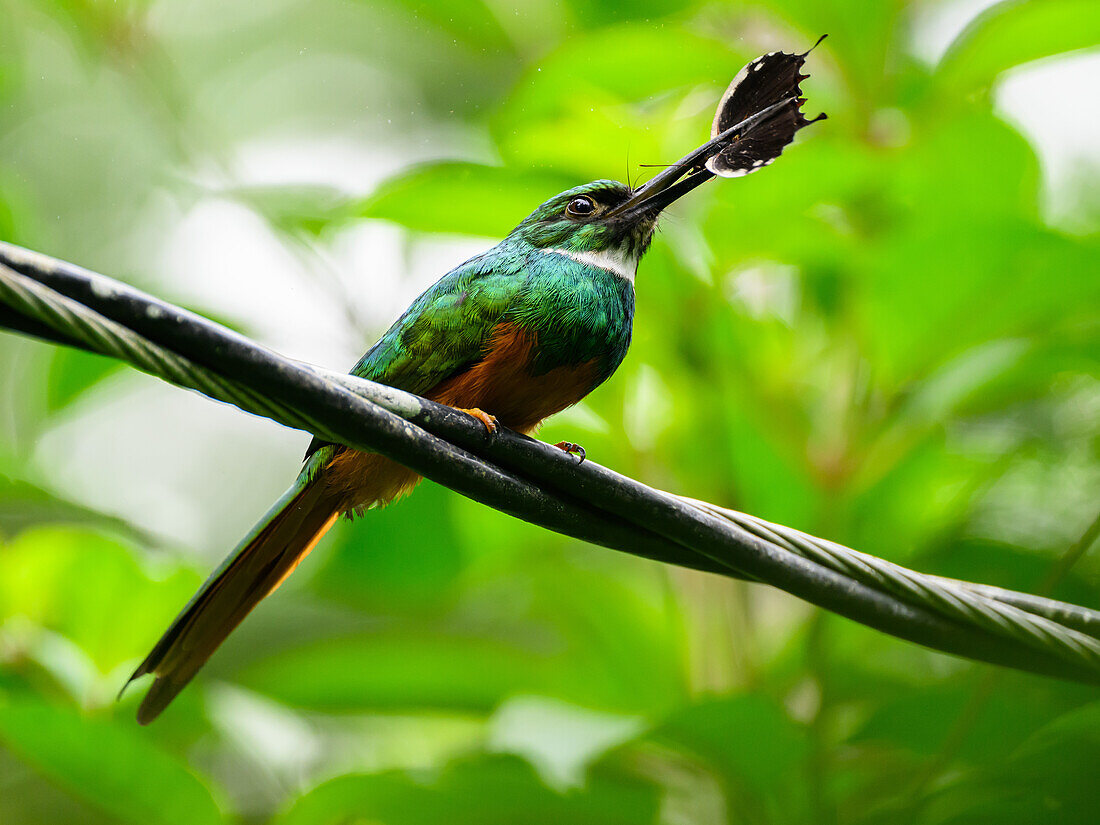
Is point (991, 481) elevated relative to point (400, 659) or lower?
elevated

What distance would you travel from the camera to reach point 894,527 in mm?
1805

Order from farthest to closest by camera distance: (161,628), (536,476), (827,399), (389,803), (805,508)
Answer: (827,399), (805,508), (161,628), (389,803), (536,476)

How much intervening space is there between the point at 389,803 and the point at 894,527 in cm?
96

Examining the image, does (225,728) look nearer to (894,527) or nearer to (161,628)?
(161,628)

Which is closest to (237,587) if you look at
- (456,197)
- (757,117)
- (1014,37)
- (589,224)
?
(456,197)

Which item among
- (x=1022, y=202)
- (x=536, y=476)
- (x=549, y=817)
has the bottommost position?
(x=549, y=817)

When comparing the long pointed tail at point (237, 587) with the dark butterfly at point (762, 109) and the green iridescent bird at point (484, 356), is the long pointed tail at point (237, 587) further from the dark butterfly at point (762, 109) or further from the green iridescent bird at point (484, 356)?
the dark butterfly at point (762, 109)

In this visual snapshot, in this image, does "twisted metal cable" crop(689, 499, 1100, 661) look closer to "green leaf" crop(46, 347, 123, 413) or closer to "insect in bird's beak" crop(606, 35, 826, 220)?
"insect in bird's beak" crop(606, 35, 826, 220)

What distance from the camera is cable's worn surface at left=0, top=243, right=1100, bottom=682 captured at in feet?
2.62

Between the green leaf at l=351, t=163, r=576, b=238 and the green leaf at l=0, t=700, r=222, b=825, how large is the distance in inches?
31.7

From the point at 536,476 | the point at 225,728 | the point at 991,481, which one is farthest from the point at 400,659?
the point at 991,481

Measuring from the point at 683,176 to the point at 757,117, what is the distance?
0.22m

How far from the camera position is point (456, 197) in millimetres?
1519

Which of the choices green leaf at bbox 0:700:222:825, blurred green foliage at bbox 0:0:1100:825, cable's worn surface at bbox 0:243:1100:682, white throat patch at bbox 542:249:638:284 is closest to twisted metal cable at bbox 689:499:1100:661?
cable's worn surface at bbox 0:243:1100:682
